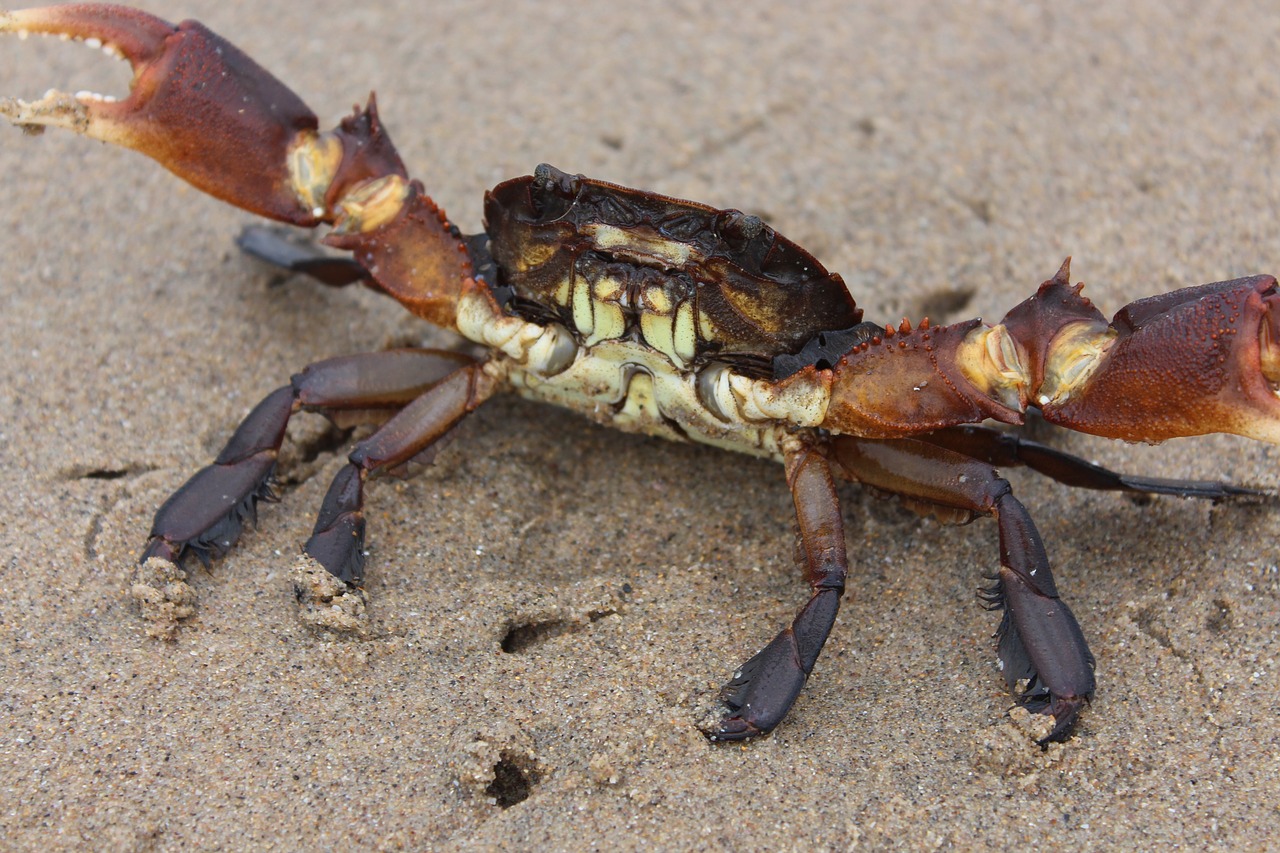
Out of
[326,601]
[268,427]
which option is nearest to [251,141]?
[268,427]

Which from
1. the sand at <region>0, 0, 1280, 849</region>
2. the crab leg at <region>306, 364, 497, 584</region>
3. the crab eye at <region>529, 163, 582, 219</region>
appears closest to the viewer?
the sand at <region>0, 0, 1280, 849</region>

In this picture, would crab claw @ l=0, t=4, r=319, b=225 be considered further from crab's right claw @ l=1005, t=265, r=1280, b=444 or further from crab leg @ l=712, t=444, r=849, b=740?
crab's right claw @ l=1005, t=265, r=1280, b=444

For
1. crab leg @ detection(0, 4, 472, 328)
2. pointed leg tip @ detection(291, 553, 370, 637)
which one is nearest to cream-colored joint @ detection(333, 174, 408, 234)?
crab leg @ detection(0, 4, 472, 328)

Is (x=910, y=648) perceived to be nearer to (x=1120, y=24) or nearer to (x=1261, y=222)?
(x=1261, y=222)

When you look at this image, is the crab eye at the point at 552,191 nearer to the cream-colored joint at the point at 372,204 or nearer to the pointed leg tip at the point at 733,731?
the cream-colored joint at the point at 372,204

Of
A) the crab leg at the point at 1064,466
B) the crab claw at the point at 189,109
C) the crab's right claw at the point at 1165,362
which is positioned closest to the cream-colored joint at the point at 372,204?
the crab claw at the point at 189,109
